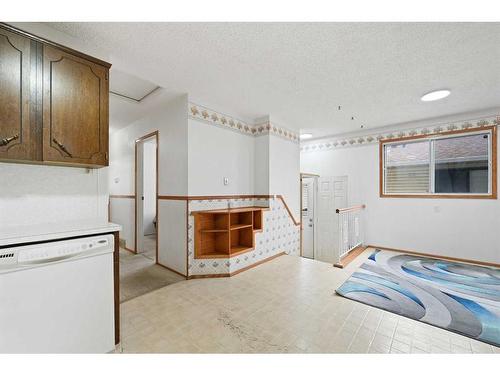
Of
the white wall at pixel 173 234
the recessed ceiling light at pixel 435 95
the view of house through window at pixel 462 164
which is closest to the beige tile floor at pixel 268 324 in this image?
the white wall at pixel 173 234

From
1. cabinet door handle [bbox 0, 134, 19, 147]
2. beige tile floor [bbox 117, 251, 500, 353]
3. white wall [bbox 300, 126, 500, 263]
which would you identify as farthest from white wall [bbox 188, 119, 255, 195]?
white wall [bbox 300, 126, 500, 263]

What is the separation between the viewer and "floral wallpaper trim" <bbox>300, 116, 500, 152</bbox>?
346 centimetres

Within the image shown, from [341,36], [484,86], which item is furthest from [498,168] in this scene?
[341,36]

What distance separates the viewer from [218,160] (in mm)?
3221

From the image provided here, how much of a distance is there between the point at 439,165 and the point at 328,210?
6.81ft

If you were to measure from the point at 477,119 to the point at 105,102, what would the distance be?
5.19 m

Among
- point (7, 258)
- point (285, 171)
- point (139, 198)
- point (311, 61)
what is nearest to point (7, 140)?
point (7, 258)

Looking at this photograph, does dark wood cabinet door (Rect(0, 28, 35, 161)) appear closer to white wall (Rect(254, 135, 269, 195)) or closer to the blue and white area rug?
white wall (Rect(254, 135, 269, 195))

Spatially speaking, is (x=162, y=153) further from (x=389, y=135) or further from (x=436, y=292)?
(x=389, y=135)

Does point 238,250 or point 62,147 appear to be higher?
point 62,147

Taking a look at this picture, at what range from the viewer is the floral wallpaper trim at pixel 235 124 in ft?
9.71

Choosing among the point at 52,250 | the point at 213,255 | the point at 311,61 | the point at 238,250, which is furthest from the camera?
the point at 238,250

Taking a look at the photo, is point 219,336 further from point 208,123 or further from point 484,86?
point 484,86

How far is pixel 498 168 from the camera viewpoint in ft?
10.9
